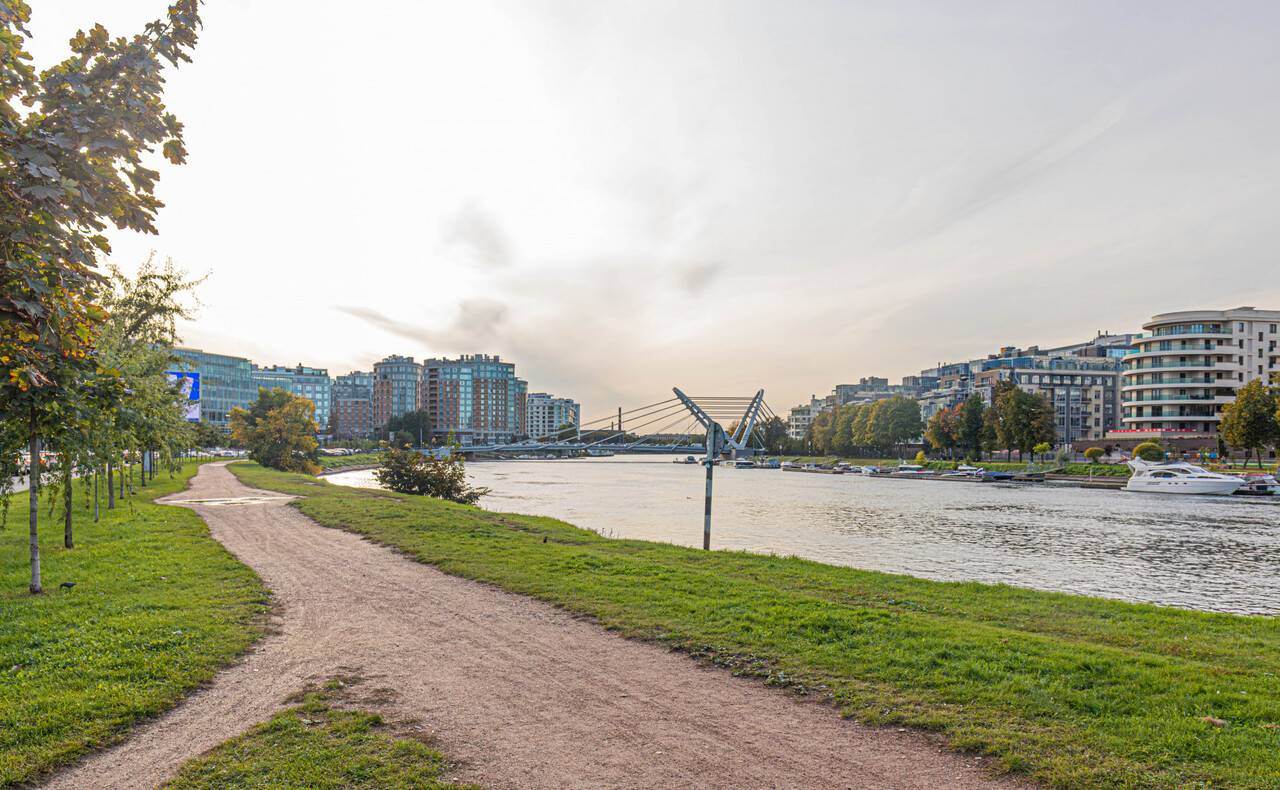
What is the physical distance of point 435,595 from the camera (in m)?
11.3

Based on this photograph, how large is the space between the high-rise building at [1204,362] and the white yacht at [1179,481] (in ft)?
123

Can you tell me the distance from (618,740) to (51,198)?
5.46 m

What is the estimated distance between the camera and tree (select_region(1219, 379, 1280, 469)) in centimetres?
6525

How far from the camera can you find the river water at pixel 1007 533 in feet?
66.0

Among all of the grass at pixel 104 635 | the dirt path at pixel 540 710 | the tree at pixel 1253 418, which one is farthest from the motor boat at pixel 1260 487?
the grass at pixel 104 635

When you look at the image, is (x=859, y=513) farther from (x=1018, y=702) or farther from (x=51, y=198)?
(x=51, y=198)

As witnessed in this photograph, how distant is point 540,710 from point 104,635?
5.37 meters

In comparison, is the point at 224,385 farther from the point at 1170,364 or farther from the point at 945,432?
the point at 1170,364

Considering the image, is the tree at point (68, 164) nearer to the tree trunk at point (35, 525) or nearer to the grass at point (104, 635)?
the grass at point (104, 635)

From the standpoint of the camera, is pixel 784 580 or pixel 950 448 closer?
pixel 784 580

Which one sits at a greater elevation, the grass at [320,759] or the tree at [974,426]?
the tree at [974,426]

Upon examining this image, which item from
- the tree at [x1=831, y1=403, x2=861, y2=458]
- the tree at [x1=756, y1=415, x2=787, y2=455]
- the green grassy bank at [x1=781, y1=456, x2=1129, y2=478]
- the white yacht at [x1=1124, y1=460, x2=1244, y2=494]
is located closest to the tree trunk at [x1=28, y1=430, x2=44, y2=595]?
the white yacht at [x1=1124, y1=460, x2=1244, y2=494]

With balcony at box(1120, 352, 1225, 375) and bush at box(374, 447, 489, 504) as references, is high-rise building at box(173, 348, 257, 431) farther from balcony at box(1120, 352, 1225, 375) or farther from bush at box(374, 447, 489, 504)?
balcony at box(1120, 352, 1225, 375)

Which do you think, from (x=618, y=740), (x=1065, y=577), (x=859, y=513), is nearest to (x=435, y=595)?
(x=618, y=740)
